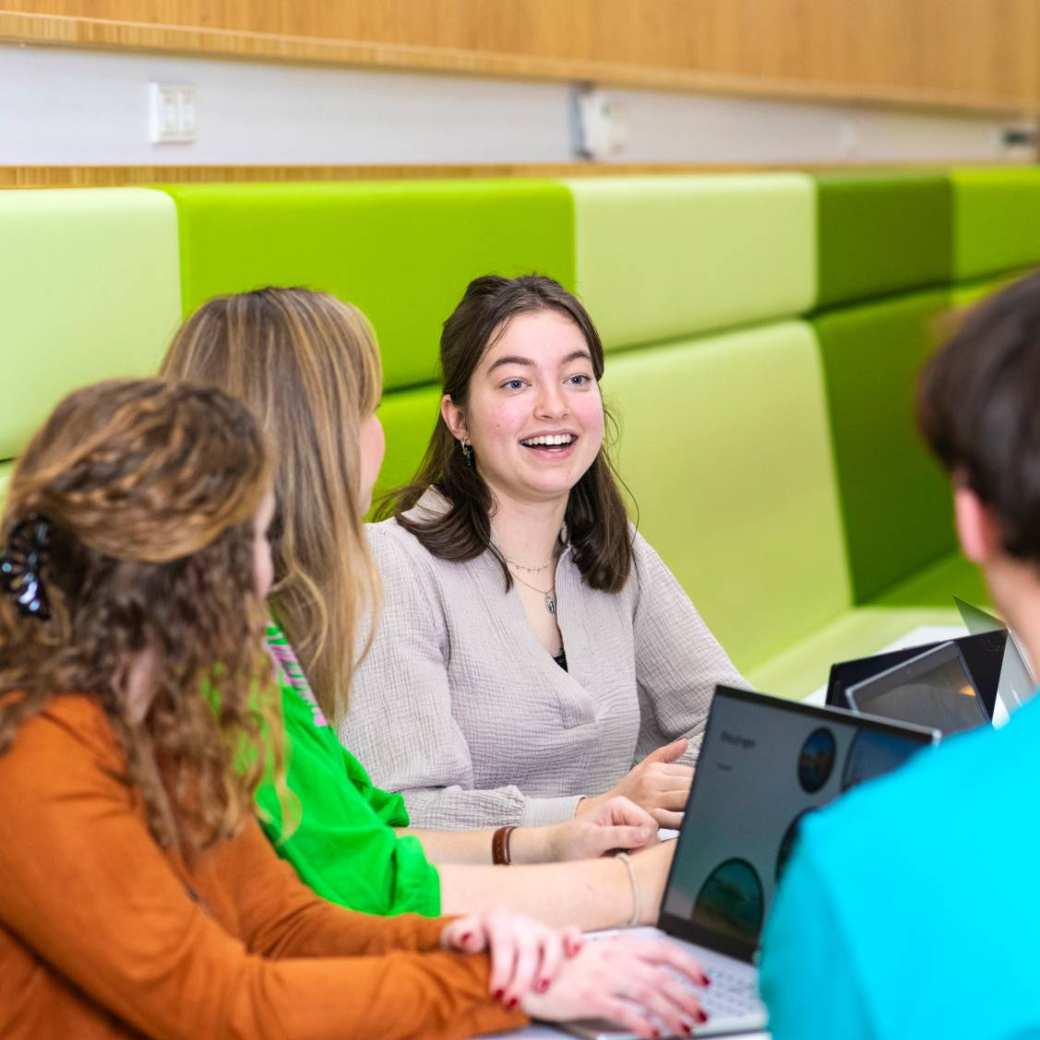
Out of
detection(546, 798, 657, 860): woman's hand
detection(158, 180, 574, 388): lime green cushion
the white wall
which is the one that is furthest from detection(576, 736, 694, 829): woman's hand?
the white wall

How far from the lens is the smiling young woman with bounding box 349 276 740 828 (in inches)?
65.5

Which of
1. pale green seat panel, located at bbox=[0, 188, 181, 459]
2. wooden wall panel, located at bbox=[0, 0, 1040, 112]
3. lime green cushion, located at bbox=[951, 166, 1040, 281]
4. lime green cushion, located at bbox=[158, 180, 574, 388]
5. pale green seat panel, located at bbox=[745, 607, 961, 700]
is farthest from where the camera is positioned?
lime green cushion, located at bbox=[951, 166, 1040, 281]

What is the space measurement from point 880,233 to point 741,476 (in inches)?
34.9

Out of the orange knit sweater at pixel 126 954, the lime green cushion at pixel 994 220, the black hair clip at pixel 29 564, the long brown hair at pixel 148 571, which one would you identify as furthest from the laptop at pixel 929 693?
the lime green cushion at pixel 994 220

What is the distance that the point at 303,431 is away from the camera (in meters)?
1.32

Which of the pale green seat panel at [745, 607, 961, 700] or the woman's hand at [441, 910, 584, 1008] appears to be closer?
the woman's hand at [441, 910, 584, 1008]

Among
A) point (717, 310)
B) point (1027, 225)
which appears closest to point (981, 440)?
point (717, 310)

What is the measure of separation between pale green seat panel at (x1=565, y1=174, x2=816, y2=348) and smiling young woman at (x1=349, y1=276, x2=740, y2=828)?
0.59 meters

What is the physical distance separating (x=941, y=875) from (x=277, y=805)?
0.63 m

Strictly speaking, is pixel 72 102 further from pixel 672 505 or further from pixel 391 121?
pixel 672 505

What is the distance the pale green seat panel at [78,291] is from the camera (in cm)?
151

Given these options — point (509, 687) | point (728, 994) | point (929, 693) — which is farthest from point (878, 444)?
point (728, 994)

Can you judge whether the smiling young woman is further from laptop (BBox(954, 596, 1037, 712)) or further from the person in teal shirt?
the person in teal shirt

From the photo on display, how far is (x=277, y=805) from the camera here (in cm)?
120
